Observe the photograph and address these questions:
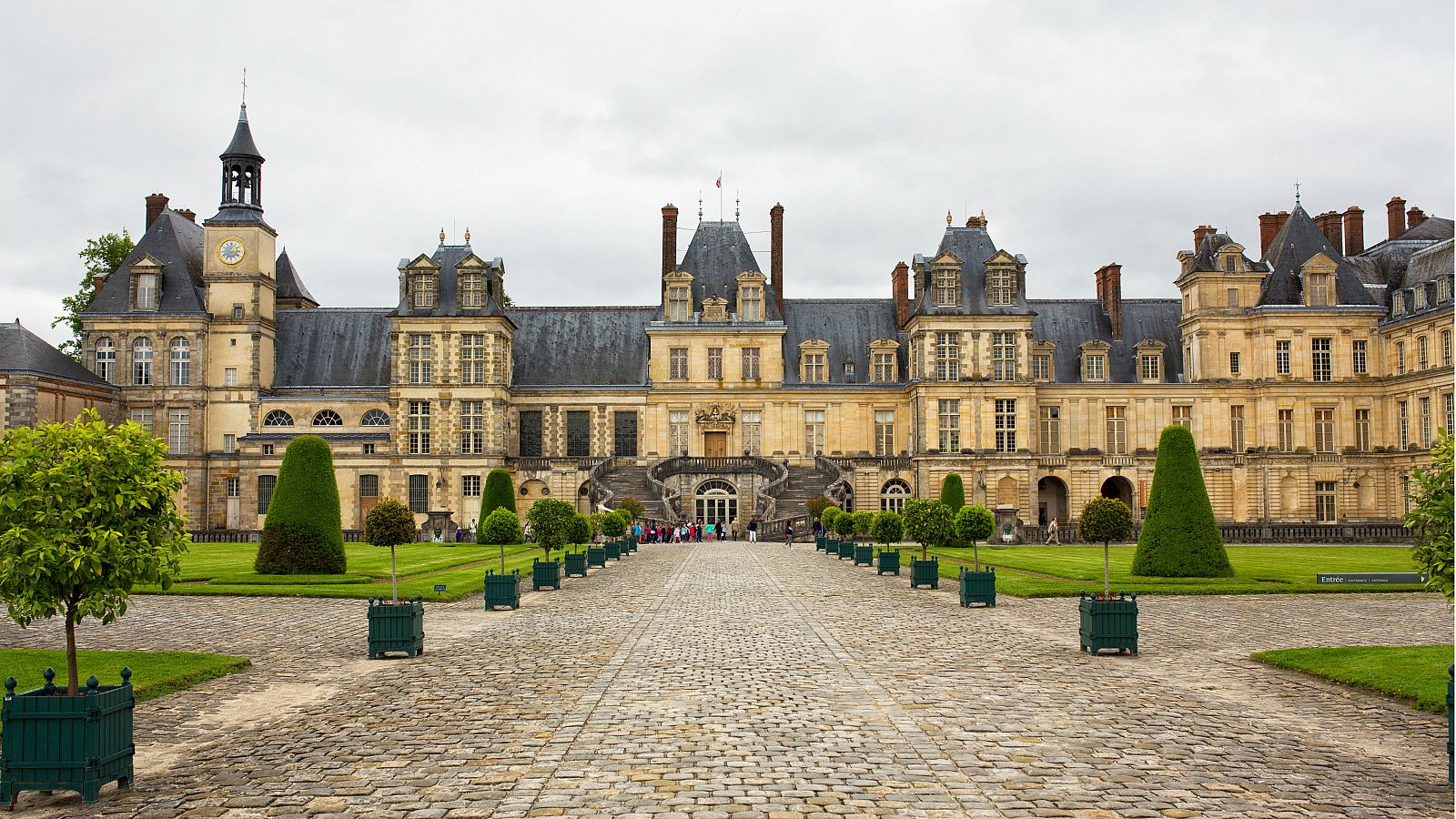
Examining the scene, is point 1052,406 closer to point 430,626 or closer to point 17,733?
point 430,626

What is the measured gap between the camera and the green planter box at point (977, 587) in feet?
73.8

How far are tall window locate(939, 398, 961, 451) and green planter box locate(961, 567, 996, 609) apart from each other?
36503mm

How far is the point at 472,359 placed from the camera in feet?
194

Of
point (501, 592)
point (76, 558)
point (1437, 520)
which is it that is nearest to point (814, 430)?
point (501, 592)

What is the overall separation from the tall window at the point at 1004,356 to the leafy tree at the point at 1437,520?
160ft

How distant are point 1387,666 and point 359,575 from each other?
70.4ft

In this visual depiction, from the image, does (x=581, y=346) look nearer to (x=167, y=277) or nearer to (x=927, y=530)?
(x=167, y=277)

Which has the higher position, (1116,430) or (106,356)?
(106,356)

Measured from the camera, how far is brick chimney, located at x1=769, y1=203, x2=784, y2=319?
64312 mm

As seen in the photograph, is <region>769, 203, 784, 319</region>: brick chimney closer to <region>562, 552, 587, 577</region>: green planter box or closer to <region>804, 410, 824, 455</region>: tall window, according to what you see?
<region>804, 410, 824, 455</region>: tall window

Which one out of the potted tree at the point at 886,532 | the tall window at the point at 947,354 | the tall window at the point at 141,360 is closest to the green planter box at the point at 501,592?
the potted tree at the point at 886,532

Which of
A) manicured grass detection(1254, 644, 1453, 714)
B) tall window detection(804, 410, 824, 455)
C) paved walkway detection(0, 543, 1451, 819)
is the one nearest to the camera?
paved walkway detection(0, 543, 1451, 819)

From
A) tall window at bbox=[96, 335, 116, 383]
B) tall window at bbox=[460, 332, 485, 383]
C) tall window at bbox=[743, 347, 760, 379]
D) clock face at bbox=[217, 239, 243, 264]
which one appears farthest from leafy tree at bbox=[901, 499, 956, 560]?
tall window at bbox=[96, 335, 116, 383]

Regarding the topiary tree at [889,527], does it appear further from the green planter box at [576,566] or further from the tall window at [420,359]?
the tall window at [420,359]
